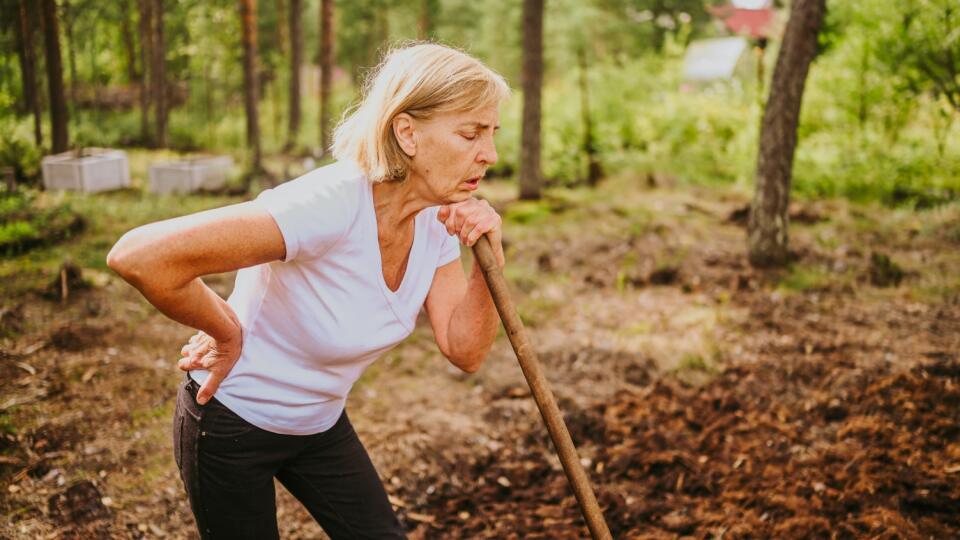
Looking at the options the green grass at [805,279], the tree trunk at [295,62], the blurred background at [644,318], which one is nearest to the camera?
the blurred background at [644,318]

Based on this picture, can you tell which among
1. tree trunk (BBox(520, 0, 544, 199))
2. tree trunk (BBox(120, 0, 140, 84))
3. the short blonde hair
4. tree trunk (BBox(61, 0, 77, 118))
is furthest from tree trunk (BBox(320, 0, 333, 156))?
the short blonde hair

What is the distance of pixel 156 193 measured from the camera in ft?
40.1

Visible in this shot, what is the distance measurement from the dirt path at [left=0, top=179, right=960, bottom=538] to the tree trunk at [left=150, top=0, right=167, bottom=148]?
1154 centimetres

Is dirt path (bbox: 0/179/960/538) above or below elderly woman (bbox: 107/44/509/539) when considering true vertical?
below

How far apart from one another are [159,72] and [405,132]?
17505mm

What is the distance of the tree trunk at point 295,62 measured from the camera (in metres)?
16.7

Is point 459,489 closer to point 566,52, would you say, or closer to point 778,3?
point 566,52

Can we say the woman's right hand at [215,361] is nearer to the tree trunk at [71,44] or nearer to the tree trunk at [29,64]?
the tree trunk at [29,64]

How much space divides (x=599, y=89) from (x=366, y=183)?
14.6 m

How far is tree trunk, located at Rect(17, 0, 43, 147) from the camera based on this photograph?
33.1ft

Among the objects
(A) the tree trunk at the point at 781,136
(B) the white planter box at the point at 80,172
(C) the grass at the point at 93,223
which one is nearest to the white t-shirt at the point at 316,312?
(C) the grass at the point at 93,223

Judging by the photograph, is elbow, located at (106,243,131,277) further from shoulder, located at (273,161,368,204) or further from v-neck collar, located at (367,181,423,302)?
v-neck collar, located at (367,181,423,302)

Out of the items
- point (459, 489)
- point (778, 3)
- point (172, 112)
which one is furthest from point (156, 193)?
point (778, 3)

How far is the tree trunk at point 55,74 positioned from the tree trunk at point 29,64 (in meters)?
0.25
